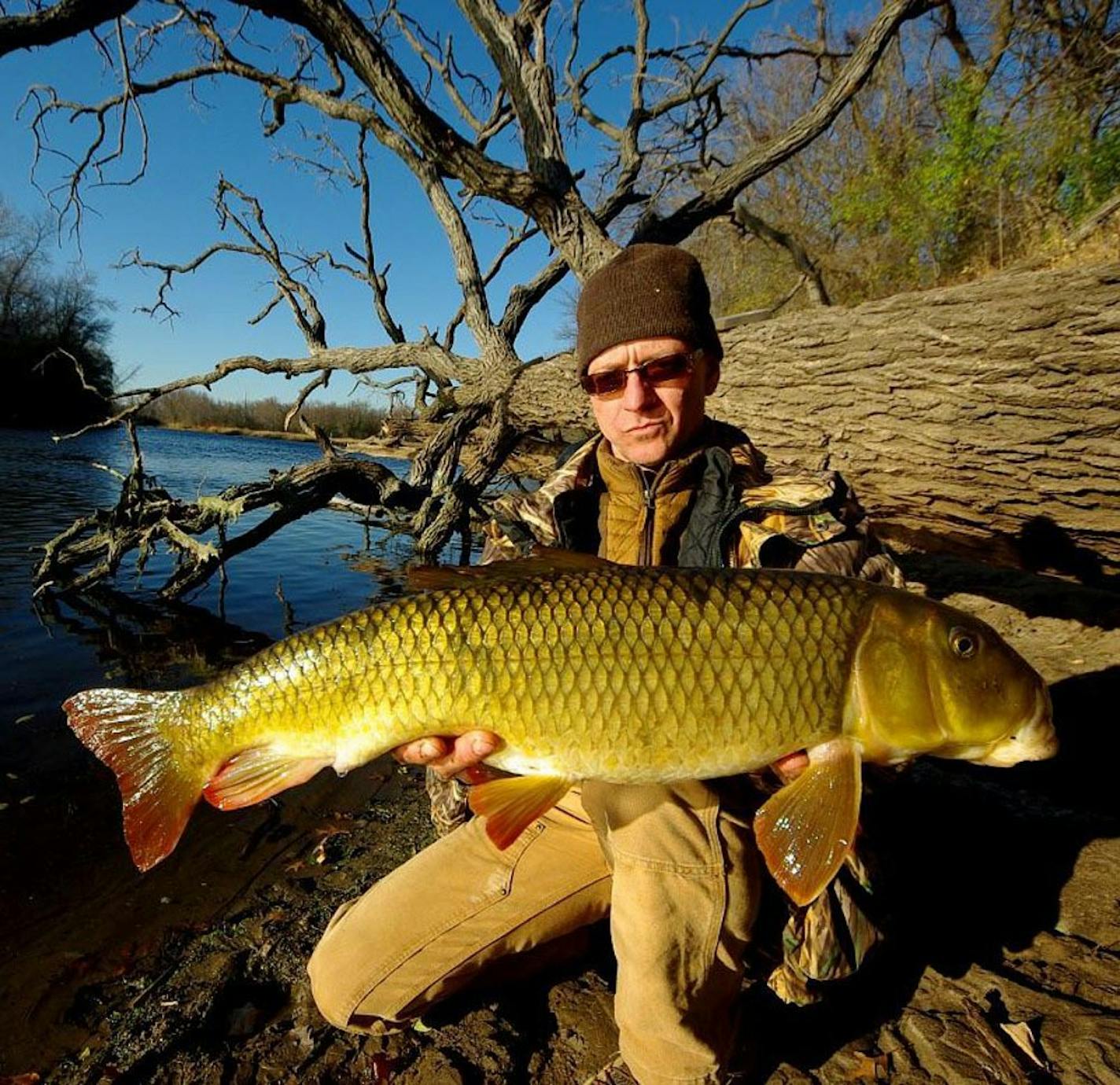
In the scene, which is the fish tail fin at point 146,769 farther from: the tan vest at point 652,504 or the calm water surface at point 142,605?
the calm water surface at point 142,605

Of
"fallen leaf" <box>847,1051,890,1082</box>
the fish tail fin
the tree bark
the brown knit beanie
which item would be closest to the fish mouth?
"fallen leaf" <box>847,1051,890,1082</box>

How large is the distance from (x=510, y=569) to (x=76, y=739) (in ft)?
14.4

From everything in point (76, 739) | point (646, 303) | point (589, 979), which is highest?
point (646, 303)

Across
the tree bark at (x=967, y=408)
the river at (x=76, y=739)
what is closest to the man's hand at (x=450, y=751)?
the river at (x=76, y=739)

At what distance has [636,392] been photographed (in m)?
2.38

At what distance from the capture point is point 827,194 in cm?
1297

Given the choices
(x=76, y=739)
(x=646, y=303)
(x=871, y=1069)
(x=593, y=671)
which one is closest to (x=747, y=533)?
(x=593, y=671)

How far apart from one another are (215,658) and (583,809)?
17.8 ft

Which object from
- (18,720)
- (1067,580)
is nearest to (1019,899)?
(1067,580)

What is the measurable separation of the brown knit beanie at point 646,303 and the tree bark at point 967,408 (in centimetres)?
235

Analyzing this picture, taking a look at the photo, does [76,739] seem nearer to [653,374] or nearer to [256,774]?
[256,774]

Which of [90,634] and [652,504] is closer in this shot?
[652,504]

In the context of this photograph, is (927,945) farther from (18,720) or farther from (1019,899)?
(18,720)

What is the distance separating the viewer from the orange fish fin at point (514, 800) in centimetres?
173
